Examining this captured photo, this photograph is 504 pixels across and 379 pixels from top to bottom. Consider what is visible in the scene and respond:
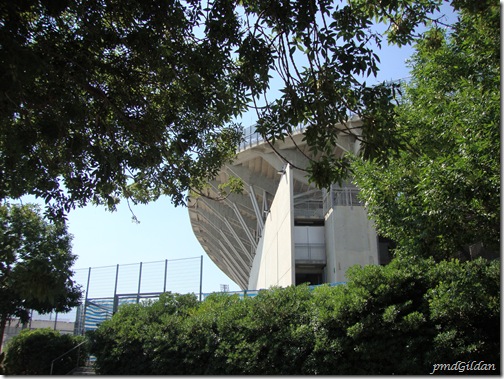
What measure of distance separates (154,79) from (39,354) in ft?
43.3

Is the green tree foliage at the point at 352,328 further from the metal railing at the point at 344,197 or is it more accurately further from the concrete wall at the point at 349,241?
the metal railing at the point at 344,197

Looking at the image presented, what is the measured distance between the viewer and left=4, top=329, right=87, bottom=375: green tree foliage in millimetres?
15367

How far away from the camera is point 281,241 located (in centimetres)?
2277

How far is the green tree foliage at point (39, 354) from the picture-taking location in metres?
15.4

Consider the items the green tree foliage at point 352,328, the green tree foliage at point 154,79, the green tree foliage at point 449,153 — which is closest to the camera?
the green tree foliage at point 154,79

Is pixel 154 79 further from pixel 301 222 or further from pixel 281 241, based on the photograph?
pixel 301 222

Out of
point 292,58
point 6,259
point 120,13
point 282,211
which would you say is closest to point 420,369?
point 292,58

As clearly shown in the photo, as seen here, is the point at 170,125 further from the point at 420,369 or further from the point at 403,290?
the point at 420,369

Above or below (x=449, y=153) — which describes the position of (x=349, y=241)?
above

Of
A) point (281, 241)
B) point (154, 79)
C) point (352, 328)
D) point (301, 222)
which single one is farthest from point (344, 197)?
point (154, 79)

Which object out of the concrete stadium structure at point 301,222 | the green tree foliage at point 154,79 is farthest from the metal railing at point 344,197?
the green tree foliage at point 154,79

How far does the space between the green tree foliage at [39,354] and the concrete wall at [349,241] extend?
11.4 meters

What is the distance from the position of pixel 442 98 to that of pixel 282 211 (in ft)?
48.7

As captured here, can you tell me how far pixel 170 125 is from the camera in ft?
23.7
